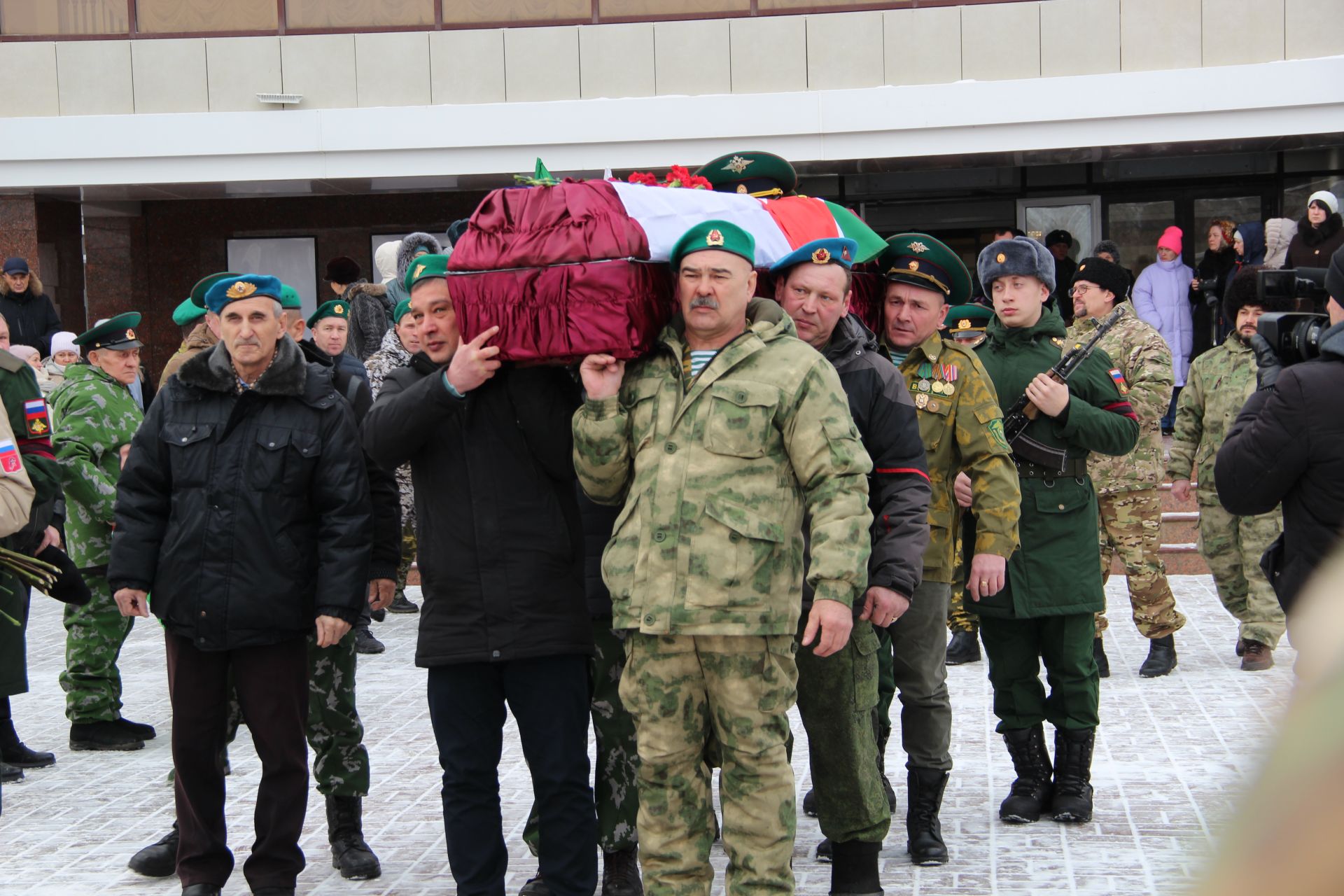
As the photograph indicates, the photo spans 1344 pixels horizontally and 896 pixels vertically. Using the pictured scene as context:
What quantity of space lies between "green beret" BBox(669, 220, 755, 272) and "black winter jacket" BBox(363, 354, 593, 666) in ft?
2.13

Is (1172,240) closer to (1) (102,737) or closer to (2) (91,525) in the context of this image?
(2) (91,525)

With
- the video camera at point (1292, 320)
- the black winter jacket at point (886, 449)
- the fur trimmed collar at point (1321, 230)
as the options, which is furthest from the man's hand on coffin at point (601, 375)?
the fur trimmed collar at point (1321, 230)

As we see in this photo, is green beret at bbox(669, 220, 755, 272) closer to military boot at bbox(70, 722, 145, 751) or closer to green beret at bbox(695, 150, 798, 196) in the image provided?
green beret at bbox(695, 150, 798, 196)

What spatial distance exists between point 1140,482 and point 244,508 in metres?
5.49

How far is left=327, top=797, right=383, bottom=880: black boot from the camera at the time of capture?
16.7 ft

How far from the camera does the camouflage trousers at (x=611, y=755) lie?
4.83 m

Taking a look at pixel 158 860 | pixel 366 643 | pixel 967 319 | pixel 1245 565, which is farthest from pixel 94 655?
pixel 1245 565

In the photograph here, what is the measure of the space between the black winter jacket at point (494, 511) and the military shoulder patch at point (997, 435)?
5.20ft

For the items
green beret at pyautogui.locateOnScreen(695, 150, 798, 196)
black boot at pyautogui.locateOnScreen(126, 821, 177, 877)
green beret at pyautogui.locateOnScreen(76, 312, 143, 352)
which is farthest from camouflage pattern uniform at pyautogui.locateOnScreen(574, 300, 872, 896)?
green beret at pyautogui.locateOnScreen(76, 312, 143, 352)

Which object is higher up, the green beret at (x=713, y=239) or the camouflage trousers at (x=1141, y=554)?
the green beret at (x=713, y=239)

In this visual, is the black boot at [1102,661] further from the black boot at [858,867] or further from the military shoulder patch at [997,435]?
the black boot at [858,867]

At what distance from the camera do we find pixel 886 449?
468 cm

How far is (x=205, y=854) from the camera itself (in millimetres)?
4750

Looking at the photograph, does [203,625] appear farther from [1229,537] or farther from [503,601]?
[1229,537]
